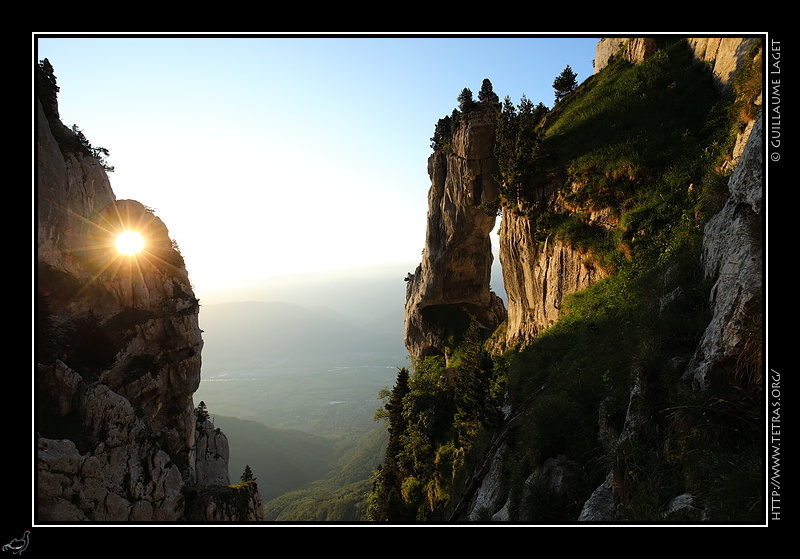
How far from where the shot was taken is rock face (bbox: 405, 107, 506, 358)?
33.4 m

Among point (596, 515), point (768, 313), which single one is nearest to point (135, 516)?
point (596, 515)

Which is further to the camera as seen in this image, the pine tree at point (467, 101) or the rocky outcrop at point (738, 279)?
the pine tree at point (467, 101)

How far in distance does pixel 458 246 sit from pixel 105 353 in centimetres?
3775

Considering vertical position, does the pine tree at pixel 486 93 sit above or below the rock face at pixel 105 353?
above

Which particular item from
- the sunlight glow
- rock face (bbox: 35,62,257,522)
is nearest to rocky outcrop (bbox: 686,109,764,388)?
rock face (bbox: 35,62,257,522)

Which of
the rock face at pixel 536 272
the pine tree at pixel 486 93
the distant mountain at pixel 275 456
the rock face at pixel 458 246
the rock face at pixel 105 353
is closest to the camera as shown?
the rock face at pixel 105 353

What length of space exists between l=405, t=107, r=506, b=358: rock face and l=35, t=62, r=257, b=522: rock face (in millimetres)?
30057

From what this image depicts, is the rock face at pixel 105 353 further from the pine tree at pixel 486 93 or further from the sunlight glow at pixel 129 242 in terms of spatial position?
the pine tree at pixel 486 93

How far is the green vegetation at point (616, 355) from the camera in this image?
426cm

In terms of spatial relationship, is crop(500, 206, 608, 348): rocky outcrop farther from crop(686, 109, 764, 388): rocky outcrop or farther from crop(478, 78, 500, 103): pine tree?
crop(478, 78, 500, 103): pine tree

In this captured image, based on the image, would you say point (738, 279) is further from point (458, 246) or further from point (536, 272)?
point (458, 246)

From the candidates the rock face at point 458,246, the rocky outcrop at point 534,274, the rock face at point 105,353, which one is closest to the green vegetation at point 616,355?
the rocky outcrop at point 534,274

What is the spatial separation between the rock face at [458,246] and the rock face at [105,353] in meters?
30.1

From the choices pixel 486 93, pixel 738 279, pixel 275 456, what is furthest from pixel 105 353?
pixel 275 456
